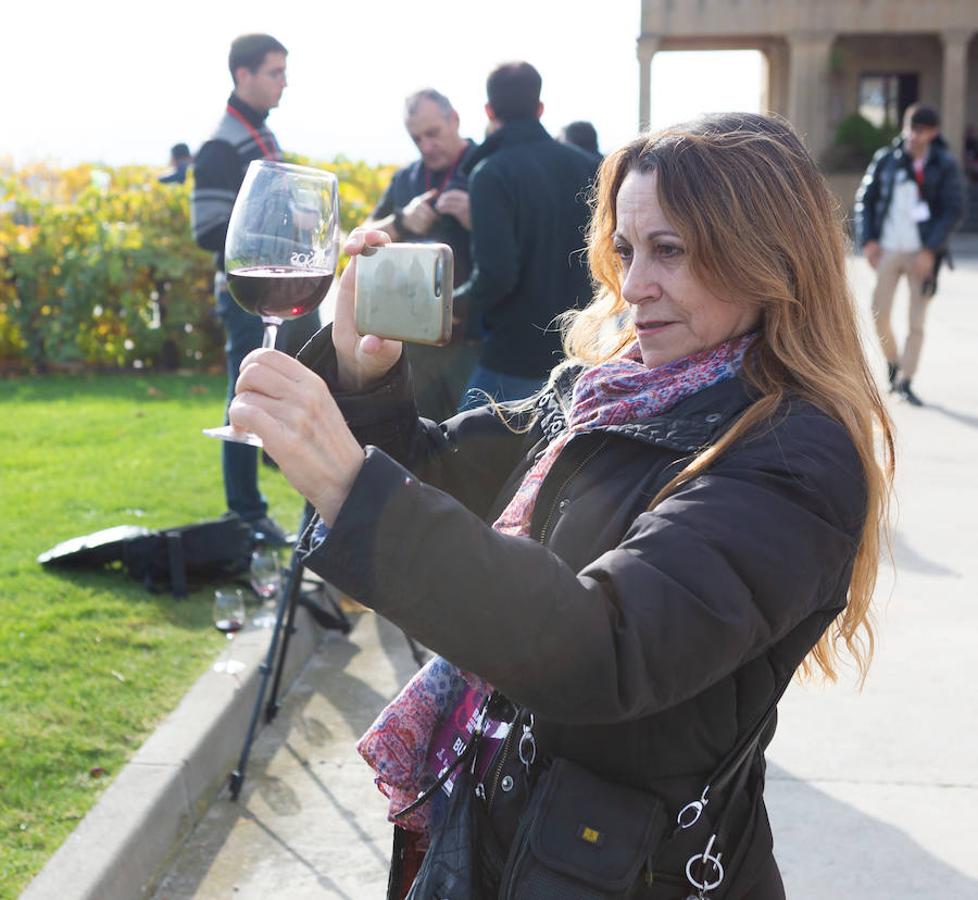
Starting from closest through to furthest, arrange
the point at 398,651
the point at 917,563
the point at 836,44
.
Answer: the point at 398,651 → the point at 917,563 → the point at 836,44

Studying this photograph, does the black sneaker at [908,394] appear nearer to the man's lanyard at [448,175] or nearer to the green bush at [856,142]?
the man's lanyard at [448,175]

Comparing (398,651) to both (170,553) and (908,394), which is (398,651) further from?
(908,394)

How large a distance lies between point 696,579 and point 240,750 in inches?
123

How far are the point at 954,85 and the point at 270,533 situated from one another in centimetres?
3158

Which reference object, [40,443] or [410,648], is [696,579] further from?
[40,443]

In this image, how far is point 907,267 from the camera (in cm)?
1052

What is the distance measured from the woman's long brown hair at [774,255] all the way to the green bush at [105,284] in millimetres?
9379

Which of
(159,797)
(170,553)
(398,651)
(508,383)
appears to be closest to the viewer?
(159,797)

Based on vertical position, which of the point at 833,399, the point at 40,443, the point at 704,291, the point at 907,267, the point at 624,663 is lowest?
the point at 40,443

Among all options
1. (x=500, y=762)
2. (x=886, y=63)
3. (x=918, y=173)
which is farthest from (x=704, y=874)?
(x=886, y=63)

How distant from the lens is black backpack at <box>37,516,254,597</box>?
5.38 m

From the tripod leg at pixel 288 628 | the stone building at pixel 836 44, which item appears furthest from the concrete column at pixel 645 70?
the tripod leg at pixel 288 628

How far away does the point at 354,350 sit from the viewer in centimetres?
204

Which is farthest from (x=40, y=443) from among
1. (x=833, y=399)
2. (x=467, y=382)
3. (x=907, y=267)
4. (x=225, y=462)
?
(x=833, y=399)
